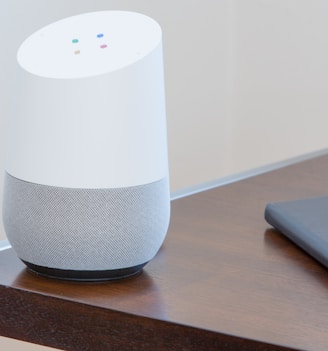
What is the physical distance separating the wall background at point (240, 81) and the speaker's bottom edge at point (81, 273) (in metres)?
1.52

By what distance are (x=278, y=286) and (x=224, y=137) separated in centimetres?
188

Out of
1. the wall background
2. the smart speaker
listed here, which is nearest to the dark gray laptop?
the smart speaker

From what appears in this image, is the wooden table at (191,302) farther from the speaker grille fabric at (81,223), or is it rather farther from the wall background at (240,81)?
the wall background at (240,81)

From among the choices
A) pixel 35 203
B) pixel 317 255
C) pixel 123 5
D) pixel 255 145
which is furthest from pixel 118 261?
pixel 255 145

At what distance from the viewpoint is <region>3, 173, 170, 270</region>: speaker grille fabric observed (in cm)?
75

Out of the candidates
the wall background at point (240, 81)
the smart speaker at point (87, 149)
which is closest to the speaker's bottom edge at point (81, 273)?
the smart speaker at point (87, 149)

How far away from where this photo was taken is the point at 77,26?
0.79 m

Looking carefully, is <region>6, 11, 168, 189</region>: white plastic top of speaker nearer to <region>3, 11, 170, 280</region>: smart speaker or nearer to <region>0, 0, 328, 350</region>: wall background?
<region>3, 11, 170, 280</region>: smart speaker

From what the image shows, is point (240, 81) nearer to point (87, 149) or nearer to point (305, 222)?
point (305, 222)

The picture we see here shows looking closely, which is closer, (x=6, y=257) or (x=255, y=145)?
(x=6, y=257)

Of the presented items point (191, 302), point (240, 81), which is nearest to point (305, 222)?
point (191, 302)

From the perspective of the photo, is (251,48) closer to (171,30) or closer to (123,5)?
(171,30)

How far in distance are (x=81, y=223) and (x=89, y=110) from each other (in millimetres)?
100

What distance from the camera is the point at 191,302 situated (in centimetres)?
75
